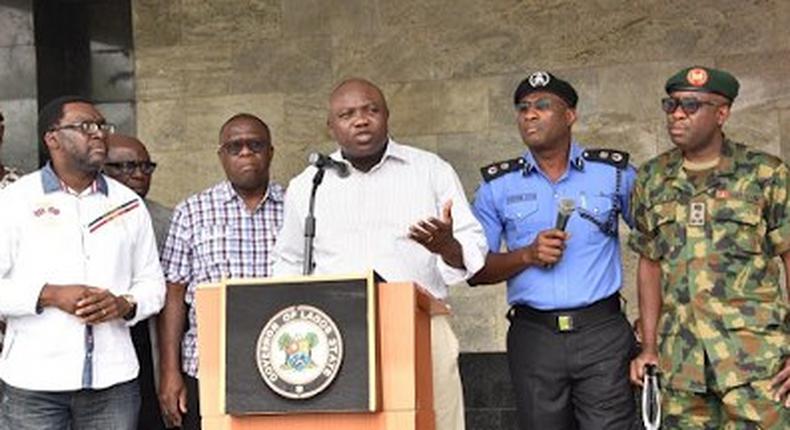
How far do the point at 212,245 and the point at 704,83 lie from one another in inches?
79.1

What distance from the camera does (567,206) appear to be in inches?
204

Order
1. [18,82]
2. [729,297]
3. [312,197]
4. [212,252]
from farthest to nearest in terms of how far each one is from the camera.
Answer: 1. [18,82]
2. [212,252]
3. [729,297]
4. [312,197]

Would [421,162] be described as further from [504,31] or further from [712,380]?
[504,31]

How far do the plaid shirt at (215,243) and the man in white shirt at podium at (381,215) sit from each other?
56 cm

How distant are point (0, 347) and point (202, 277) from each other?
820 mm

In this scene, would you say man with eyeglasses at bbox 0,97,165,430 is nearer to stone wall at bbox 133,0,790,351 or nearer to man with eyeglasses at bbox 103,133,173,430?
man with eyeglasses at bbox 103,133,173,430

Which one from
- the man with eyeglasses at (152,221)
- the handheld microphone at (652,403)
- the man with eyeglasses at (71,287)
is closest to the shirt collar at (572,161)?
the handheld microphone at (652,403)

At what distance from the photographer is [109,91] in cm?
870

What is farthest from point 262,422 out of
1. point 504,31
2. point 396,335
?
point 504,31

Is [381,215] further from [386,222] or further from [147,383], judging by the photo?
[147,383]

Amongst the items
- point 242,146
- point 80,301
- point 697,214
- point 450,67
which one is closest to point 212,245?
point 242,146

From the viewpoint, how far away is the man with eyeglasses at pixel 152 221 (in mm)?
5770

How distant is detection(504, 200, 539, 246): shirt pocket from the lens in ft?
17.5

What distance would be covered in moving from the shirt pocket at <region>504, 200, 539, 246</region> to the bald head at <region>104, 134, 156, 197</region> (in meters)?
1.69
